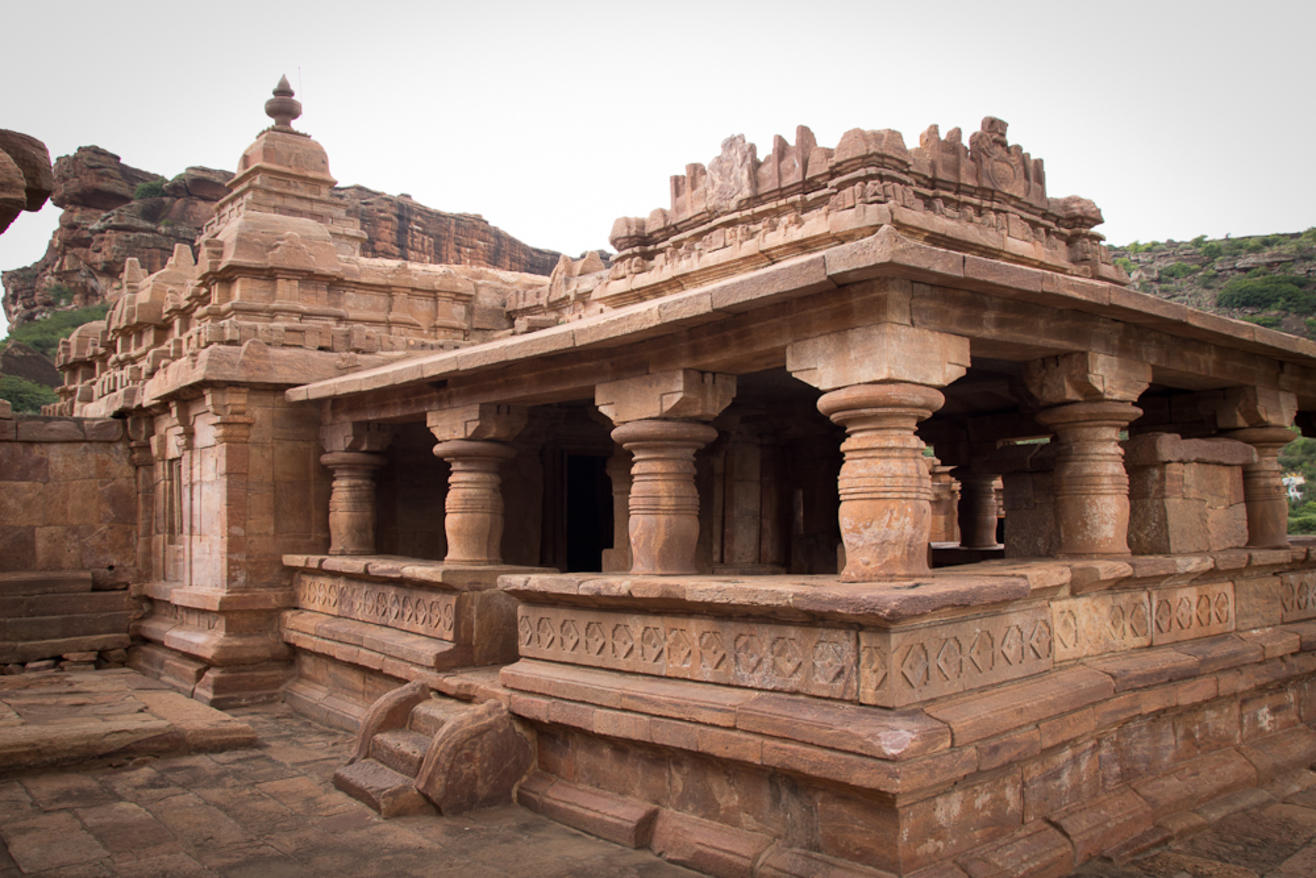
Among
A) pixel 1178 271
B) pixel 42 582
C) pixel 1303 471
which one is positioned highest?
pixel 1178 271

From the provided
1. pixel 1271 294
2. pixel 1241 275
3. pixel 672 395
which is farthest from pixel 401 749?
pixel 1241 275

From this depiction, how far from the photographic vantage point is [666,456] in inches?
215

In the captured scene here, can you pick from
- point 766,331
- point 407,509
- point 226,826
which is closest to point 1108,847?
point 766,331

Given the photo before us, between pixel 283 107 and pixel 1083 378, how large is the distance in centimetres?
829

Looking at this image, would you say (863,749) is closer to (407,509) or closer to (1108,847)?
(1108,847)

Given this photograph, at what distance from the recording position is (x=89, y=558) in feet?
32.8

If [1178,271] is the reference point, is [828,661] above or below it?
below

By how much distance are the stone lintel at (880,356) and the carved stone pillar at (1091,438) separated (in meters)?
0.99

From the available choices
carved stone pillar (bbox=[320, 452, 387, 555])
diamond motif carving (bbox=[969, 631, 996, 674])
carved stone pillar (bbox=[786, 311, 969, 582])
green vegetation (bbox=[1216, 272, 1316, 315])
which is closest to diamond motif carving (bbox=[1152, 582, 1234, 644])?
diamond motif carving (bbox=[969, 631, 996, 674])

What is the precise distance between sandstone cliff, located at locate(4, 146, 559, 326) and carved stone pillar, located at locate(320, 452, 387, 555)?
25345 mm

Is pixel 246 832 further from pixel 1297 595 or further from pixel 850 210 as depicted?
pixel 1297 595

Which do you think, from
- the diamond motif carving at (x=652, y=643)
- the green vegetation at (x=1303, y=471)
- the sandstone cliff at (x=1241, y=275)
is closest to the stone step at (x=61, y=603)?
the diamond motif carving at (x=652, y=643)

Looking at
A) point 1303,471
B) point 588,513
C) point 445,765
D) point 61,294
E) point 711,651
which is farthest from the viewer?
point 61,294

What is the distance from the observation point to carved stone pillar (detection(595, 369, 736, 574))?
535cm
